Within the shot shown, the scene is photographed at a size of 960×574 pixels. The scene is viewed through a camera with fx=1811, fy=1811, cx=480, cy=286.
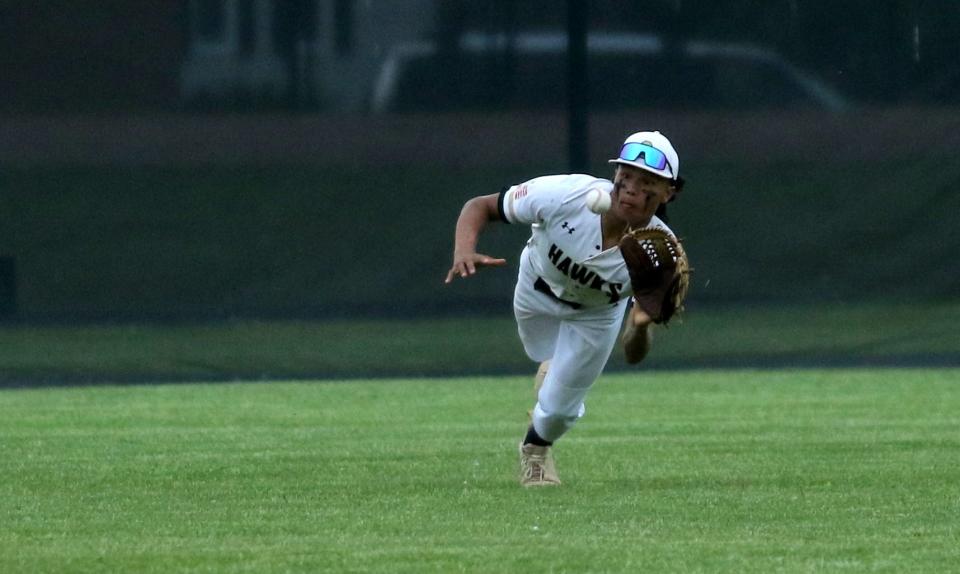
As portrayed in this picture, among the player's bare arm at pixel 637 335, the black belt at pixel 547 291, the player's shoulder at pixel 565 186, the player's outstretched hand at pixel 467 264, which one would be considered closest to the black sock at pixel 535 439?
the black belt at pixel 547 291

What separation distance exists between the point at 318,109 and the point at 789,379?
401 cm

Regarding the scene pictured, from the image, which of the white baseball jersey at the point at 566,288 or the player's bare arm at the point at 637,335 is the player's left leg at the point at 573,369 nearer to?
the white baseball jersey at the point at 566,288

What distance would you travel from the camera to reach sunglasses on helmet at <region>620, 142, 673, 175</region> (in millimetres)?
6918

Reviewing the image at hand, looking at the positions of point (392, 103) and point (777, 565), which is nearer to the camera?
point (777, 565)

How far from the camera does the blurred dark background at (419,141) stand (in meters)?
13.3

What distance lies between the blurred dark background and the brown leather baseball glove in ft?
21.8

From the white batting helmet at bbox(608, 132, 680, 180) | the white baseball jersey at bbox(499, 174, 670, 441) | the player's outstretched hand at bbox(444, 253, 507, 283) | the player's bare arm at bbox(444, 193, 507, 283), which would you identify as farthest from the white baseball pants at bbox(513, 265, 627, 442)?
the player's outstretched hand at bbox(444, 253, 507, 283)

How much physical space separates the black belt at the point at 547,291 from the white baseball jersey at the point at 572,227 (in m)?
0.24

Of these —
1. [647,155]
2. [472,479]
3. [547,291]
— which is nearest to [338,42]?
[547,291]

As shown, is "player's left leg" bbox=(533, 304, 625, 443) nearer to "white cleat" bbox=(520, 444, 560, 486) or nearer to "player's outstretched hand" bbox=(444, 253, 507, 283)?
"white cleat" bbox=(520, 444, 560, 486)

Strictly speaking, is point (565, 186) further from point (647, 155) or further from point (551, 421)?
point (551, 421)

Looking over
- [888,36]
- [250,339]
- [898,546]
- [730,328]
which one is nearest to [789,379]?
[730,328]

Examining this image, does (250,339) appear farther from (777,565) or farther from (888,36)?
(777,565)

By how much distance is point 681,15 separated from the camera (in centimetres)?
1360
